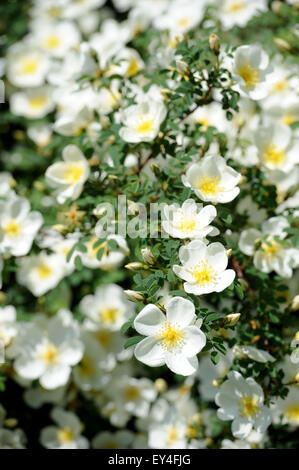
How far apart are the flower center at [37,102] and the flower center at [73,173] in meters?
1.40

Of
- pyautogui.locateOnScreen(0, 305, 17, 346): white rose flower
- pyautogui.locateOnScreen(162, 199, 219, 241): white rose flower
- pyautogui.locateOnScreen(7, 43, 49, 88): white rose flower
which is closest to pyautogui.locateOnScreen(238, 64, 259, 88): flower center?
pyautogui.locateOnScreen(162, 199, 219, 241): white rose flower

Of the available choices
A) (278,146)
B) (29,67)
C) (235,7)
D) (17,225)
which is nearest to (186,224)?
(278,146)

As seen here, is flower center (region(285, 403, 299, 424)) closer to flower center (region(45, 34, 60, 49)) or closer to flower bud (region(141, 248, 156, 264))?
flower bud (region(141, 248, 156, 264))

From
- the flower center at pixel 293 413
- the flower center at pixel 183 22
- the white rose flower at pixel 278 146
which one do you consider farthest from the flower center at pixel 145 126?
the flower center at pixel 293 413

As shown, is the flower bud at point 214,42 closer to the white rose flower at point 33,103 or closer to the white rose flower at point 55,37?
the white rose flower at point 33,103

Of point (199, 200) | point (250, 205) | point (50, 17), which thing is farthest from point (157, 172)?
point (50, 17)

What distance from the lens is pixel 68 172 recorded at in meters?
2.91

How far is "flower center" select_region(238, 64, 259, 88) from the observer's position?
2.64 meters

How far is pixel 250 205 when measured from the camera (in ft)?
9.89

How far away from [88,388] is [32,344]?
42 cm

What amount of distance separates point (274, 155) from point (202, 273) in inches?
41.6

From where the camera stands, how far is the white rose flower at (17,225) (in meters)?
2.93

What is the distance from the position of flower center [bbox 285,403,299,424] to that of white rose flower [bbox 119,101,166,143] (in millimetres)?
1535
